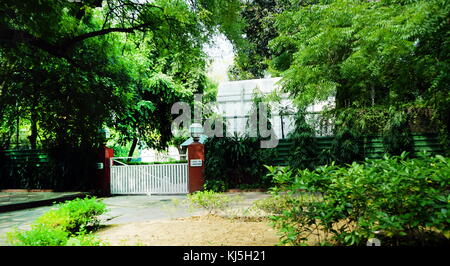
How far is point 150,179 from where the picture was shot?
13.0 m

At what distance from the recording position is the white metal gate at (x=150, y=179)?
12.5 metres

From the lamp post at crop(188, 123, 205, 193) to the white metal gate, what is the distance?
0.87 ft

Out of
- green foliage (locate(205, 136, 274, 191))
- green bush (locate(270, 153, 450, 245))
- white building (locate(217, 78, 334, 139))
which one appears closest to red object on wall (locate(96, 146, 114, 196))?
green foliage (locate(205, 136, 274, 191))

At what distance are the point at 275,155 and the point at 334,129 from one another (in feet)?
7.30

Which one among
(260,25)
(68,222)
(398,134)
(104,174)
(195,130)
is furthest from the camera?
(260,25)

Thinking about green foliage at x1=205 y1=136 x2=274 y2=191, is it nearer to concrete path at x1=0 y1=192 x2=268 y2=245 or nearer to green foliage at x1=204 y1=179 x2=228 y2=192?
green foliage at x1=204 y1=179 x2=228 y2=192

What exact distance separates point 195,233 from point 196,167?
7.16 metres

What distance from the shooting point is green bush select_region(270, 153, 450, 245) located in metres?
2.96

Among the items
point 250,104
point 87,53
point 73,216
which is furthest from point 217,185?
point 73,216

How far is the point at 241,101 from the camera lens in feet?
52.0

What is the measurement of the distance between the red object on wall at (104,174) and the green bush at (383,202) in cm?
1140

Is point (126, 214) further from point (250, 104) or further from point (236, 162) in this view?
point (250, 104)
